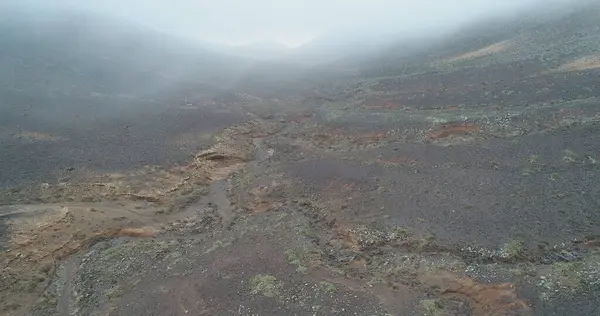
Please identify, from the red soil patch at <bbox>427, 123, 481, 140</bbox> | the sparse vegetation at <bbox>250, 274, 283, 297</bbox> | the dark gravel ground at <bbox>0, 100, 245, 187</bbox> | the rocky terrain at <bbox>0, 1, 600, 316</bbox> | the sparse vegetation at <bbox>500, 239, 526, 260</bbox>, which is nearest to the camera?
the rocky terrain at <bbox>0, 1, 600, 316</bbox>

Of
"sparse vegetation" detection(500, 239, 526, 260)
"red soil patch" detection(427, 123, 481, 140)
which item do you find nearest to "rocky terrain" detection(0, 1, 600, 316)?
"sparse vegetation" detection(500, 239, 526, 260)

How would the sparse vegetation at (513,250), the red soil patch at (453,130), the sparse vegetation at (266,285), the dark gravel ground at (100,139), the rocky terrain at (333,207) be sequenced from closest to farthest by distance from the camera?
the rocky terrain at (333,207) < the sparse vegetation at (266,285) < the sparse vegetation at (513,250) < the dark gravel ground at (100,139) < the red soil patch at (453,130)

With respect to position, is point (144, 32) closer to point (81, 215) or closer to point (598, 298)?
point (81, 215)

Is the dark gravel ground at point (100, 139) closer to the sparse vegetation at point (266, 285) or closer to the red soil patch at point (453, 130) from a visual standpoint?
the sparse vegetation at point (266, 285)

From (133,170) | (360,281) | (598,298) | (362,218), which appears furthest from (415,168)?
(133,170)

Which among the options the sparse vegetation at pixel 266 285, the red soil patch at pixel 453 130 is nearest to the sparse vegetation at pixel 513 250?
the sparse vegetation at pixel 266 285

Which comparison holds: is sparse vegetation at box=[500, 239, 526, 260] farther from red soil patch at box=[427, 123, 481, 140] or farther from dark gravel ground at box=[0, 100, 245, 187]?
dark gravel ground at box=[0, 100, 245, 187]

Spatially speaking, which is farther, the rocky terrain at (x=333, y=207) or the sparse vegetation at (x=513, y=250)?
the sparse vegetation at (x=513, y=250)

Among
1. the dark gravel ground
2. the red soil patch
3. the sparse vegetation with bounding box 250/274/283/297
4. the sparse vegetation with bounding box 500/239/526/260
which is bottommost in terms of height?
the sparse vegetation with bounding box 250/274/283/297
